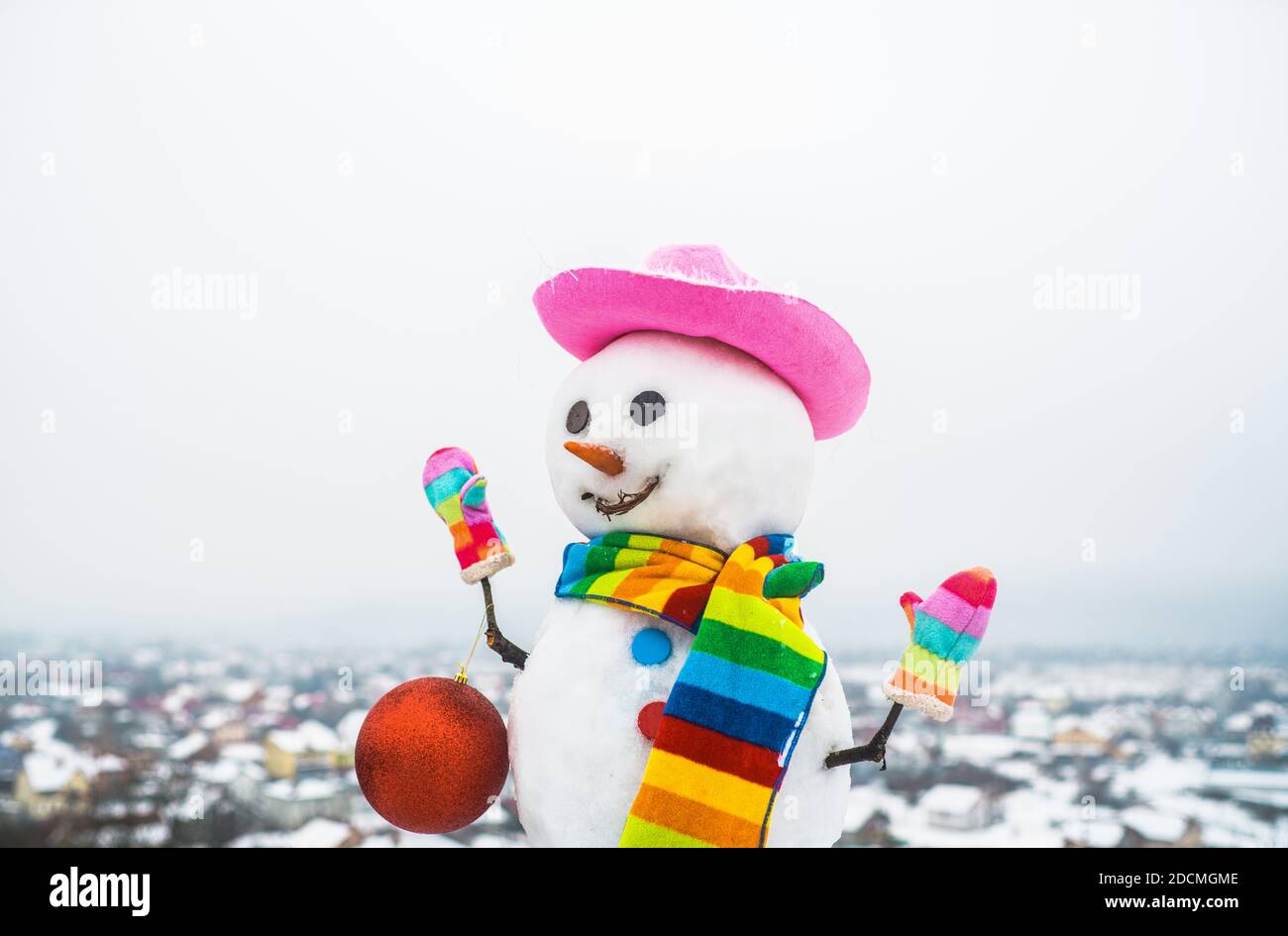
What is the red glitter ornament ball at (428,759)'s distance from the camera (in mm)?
1671

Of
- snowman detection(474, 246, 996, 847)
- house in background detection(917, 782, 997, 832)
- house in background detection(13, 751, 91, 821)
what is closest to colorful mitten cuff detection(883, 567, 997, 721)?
snowman detection(474, 246, 996, 847)

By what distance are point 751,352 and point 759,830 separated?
94 centimetres

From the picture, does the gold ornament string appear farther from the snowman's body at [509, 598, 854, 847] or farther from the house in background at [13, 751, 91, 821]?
the house in background at [13, 751, 91, 821]

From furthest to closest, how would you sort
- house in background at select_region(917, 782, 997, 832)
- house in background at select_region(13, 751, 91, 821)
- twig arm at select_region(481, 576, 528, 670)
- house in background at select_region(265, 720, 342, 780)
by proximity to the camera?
house in background at select_region(917, 782, 997, 832) → house in background at select_region(13, 751, 91, 821) → house in background at select_region(265, 720, 342, 780) → twig arm at select_region(481, 576, 528, 670)

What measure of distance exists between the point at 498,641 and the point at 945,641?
0.91 meters

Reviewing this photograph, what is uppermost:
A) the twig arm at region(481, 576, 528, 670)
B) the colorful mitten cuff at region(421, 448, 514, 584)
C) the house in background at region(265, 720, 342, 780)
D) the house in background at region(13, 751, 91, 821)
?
the colorful mitten cuff at region(421, 448, 514, 584)

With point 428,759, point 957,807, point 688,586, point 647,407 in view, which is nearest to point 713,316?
point 647,407

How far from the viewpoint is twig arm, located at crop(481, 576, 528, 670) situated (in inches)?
75.2

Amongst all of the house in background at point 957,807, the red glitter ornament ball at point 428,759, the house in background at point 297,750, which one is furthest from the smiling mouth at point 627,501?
the house in background at point 957,807

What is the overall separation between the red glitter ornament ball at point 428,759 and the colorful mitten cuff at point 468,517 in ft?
0.93

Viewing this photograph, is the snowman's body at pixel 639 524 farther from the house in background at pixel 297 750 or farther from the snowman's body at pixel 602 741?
the house in background at pixel 297 750

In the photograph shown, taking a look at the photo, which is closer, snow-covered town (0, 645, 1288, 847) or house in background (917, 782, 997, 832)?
snow-covered town (0, 645, 1288, 847)

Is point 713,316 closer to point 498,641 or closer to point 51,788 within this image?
point 498,641
